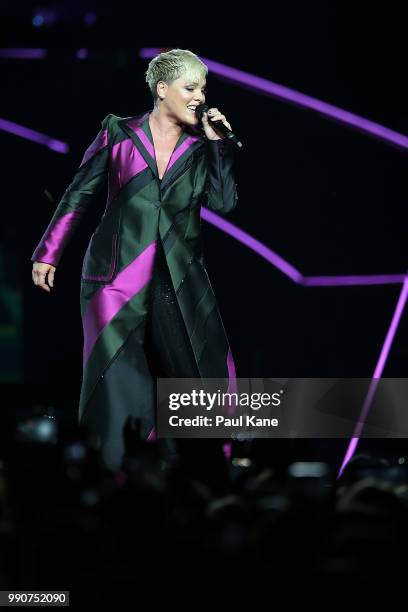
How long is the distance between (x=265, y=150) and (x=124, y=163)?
1219 millimetres

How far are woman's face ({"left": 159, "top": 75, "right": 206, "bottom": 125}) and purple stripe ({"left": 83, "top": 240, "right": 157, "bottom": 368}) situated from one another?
1.81 feet

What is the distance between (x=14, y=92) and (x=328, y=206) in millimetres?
1646

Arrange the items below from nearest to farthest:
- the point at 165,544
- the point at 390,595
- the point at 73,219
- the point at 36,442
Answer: the point at 390,595
the point at 165,544
the point at 36,442
the point at 73,219

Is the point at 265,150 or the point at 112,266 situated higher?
the point at 265,150

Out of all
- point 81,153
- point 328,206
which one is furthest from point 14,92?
point 328,206

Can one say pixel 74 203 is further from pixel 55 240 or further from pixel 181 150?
pixel 181 150

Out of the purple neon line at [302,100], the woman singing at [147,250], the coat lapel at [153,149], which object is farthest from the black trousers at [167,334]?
the purple neon line at [302,100]

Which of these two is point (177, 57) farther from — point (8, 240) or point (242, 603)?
point (242, 603)

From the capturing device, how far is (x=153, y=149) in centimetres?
442

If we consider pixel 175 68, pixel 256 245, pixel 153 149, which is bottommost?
pixel 256 245

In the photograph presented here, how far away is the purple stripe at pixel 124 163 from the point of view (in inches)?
173

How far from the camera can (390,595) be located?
1910mm

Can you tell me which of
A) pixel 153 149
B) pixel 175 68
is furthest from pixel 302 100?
pixel 153 149

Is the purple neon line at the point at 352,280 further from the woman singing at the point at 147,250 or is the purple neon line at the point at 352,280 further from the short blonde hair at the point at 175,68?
the short blonde hair at the point at 175,68
